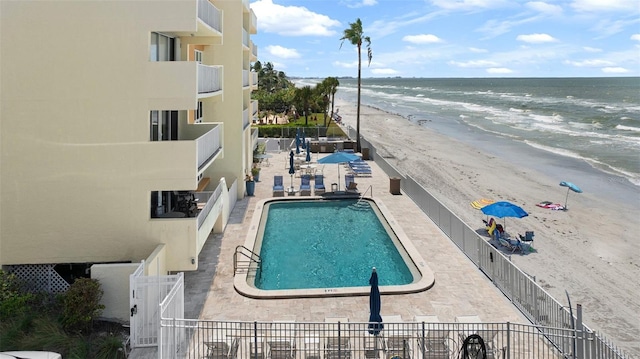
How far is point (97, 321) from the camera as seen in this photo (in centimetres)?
1287

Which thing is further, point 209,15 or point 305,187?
point 305,187

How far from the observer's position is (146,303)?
468 inches

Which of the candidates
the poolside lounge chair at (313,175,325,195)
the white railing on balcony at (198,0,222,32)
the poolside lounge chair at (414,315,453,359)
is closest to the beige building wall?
the white railing on balcony at (198,0,222,32)

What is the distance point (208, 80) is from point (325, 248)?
8.15 m

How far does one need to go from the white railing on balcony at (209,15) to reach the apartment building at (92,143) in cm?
255

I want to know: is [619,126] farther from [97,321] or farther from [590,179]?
[97,321]

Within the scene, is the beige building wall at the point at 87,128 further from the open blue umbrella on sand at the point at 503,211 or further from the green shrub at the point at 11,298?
the open blue umbrella on sand at the point at 503,211

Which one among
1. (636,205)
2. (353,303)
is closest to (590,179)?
(636,205)

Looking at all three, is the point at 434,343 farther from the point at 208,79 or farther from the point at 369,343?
the point at 208,79

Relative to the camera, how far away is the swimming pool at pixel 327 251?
16.0 meters

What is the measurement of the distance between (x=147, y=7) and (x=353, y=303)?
9.99 meters

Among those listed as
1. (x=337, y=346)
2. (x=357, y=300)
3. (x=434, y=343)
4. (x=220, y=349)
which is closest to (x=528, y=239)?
(x=357, y=300)

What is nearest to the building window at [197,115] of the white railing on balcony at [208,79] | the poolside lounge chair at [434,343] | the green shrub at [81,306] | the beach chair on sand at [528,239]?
the white railing on balcony at [208,79]

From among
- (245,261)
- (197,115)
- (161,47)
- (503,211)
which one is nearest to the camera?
(161,47)
